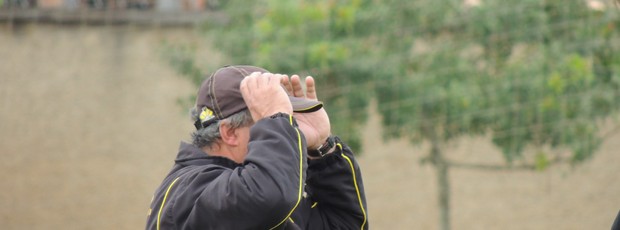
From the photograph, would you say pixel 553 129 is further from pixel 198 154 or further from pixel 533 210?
pixel 198 154

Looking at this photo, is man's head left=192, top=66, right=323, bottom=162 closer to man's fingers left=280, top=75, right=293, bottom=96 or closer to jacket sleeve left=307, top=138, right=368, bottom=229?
man's fingers left=280, top=75, right=293, bottom=96

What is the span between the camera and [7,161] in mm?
8148

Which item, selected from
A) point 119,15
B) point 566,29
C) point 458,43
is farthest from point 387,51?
point 119,15

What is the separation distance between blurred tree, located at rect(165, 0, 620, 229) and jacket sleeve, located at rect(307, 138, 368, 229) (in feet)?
13.5

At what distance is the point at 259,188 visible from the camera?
91.7 inches

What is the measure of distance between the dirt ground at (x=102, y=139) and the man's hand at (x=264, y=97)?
212 inches

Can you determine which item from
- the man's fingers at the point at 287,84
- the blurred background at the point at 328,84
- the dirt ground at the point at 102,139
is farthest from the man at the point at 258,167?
the dirt ground at the point at 102,139

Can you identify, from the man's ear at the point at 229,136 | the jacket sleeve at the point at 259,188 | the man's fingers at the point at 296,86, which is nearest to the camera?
the jacket sleeve at the point at 259,188

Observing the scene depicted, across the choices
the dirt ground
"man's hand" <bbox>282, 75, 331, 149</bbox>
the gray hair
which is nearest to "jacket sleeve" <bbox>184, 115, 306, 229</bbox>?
the gray hair

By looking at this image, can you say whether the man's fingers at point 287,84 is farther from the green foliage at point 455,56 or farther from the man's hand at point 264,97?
the green foliage at point 455,56

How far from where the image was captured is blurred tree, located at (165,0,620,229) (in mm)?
6992

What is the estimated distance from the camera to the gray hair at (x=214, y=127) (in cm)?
259

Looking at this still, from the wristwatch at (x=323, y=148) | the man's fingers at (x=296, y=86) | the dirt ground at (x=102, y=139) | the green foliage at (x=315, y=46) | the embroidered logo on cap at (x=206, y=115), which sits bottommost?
the dirt ground at (x=102, y=139)

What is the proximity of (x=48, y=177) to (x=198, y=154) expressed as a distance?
635 centimetres
